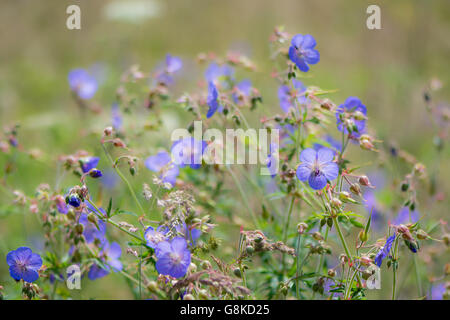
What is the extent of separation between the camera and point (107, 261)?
54.9 inches

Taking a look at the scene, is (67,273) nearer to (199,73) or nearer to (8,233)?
(8,233)

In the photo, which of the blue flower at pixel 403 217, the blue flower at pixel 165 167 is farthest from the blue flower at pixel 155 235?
the blue flower at pixel 403 217

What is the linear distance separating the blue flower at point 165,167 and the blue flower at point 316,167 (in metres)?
0.38

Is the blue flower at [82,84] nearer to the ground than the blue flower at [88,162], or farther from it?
farther from it

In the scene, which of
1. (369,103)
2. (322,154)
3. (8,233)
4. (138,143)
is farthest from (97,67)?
(322,154)

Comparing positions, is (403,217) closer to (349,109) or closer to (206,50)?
(349,109)

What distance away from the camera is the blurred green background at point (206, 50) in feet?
10.5

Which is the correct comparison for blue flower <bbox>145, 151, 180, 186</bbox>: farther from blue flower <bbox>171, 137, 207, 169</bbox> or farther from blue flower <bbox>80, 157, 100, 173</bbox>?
blue flower <bbox>80, 157, 100, 173</bbox>

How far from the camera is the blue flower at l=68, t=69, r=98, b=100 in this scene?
2.24 m

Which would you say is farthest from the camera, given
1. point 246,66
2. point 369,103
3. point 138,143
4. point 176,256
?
point 369,103

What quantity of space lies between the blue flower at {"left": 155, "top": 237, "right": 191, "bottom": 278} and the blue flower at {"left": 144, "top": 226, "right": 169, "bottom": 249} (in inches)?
1.9

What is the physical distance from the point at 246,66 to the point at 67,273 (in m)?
0.89

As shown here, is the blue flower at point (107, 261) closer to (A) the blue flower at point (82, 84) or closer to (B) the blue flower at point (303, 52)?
(B) the blue flower at point (303, 52)

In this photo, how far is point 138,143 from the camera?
2037mm
